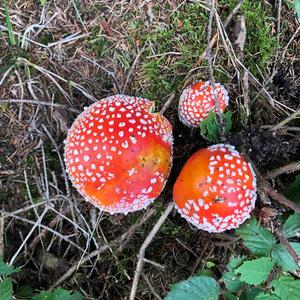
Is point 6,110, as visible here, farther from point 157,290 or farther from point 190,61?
point 157,290

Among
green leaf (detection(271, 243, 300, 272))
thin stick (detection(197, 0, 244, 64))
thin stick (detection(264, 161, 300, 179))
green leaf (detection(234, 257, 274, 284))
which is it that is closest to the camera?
green leaf (detection(234, 257, 274, 284))

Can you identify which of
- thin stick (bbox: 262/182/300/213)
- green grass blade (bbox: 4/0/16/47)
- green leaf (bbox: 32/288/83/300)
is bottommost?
green leaf (bbox: 32/288/83/300)

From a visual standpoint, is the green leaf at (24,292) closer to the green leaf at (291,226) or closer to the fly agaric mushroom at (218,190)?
the fly agaric mushroom at (218,190)

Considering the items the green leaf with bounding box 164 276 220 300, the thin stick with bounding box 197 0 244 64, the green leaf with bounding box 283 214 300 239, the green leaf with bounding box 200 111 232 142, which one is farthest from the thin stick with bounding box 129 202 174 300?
the thin stick with bounding box 197 0 244 64

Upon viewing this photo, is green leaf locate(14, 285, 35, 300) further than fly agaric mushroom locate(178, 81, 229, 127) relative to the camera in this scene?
Yes

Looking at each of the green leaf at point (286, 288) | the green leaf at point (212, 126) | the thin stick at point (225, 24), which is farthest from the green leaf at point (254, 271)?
the thin stick at point (225, 24)

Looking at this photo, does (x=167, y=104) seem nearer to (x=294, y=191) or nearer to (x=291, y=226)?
(x=294, y=191)

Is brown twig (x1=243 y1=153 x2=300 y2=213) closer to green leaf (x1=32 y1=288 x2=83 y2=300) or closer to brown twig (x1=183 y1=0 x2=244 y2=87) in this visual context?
brown twig (x1=183 y1=0 x2=244 y2=87)

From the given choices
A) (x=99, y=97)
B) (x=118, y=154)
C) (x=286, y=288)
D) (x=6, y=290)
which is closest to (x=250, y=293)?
(x=286, y=288)
